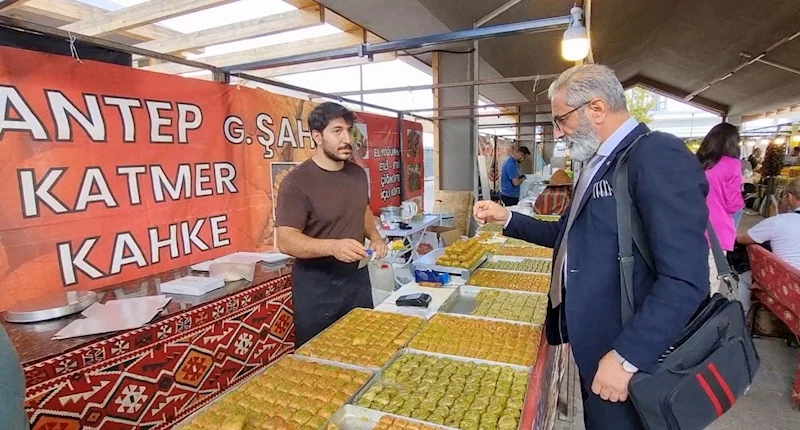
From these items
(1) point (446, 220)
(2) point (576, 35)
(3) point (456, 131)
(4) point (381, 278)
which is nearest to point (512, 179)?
(3) point (456, 131)

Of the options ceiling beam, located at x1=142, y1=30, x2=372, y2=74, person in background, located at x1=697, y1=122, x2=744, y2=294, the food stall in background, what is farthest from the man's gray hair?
ceiling beam, located at x1=142, y1=30, x2=372, y2=74

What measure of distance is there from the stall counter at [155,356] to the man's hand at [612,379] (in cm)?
139

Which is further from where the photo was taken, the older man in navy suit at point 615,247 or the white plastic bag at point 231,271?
the white plastic bag at point 231,271

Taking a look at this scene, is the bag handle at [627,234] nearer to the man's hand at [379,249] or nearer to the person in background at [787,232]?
the man's hand at [379,249]

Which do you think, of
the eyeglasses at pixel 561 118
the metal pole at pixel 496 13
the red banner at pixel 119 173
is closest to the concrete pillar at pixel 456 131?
the metal pole at pixel 496 13

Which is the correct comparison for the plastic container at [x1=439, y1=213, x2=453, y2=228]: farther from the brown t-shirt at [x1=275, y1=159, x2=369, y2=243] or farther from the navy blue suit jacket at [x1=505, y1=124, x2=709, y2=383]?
the navy blue suit jacket at [x1=505, y1=124, x2=709, y2=383]

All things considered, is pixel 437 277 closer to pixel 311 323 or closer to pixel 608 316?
pixel 311 323

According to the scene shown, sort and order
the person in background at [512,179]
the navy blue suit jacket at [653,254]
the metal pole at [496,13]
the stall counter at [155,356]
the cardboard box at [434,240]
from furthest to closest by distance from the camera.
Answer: the person in background at [512,179]
the metal pole at [496,13]
the cardboard box at [434,240]
the stall counter at [155,356]
the navy blue suit jacket at [653,254]

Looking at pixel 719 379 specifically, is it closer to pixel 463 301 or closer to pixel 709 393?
pixel 709 393

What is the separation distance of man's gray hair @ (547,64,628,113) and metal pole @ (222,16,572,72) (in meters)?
1.15

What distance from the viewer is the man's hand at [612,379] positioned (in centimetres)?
132

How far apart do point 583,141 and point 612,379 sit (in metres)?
0.84

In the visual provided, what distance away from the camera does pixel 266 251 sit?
3830mm

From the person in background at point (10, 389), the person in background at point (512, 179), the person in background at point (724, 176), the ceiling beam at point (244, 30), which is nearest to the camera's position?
the person in background at point (10, 389)
